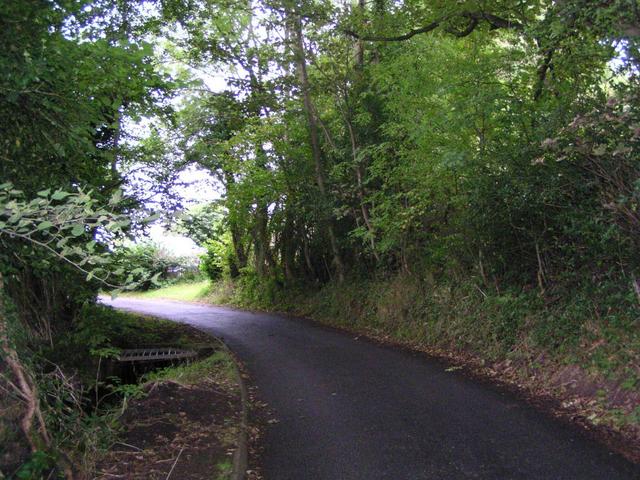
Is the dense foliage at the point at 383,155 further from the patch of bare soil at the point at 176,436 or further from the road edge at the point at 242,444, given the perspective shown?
the road edge at the point at 242,444

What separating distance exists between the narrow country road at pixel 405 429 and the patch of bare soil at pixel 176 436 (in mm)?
551

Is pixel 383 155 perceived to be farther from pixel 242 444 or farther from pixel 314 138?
pixel 242 444

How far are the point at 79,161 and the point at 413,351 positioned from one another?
289 inches

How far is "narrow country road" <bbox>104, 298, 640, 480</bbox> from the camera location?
16.4 feet

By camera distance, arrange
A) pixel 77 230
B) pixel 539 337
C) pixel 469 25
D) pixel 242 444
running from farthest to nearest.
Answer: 1. pixel 469 25
2. pixel 539 337
3. pixel 242 444
4. pixel 77 230

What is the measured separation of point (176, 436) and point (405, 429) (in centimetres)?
264

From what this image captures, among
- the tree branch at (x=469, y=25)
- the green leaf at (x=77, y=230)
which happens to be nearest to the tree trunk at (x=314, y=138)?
the tree branch at (x=469, y=25)

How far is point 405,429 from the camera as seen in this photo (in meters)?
6.19

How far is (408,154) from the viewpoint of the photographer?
11.8m

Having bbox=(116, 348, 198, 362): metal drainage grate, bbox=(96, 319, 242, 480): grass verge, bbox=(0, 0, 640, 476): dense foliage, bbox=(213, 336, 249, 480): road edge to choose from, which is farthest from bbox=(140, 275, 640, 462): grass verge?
bbox=(116, 348, 198, 362): metal drainage grate

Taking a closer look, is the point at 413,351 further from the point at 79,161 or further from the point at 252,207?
the point at 252,207

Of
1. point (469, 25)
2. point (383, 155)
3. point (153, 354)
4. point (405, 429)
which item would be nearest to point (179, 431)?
point (405, 429)

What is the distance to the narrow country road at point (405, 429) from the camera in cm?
499

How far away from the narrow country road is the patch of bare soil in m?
0.55
